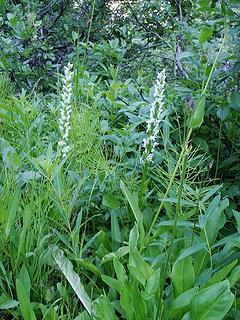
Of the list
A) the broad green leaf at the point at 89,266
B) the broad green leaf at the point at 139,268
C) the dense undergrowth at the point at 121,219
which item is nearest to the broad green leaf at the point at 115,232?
the dense undergrowth at the point at 121,219

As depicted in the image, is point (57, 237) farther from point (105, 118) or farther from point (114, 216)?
point (105, 118)

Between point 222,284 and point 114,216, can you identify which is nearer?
point 222,284

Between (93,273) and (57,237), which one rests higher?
(57,237)

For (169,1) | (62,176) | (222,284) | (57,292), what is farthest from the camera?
(169,1)

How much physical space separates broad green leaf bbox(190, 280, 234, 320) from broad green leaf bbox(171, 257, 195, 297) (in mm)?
111

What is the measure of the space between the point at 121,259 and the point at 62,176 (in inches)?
12.1

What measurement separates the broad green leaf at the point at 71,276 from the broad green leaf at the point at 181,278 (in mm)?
218

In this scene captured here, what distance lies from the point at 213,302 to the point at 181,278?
0.15m

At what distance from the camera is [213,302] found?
103 cm

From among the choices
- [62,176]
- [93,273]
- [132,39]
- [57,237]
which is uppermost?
[132,39]

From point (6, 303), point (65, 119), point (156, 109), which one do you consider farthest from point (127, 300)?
point (65, 119)

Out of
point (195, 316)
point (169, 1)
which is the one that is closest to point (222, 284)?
point (195, 316)

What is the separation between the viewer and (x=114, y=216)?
1429 millimetres

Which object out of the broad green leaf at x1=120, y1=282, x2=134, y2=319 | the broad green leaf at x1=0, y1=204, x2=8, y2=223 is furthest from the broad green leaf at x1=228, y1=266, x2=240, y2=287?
the broad green leaf at x1=0, y1=204, x2=8, y2=223
